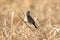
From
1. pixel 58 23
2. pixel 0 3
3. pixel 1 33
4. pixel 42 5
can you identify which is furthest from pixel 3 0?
pixel 1 33

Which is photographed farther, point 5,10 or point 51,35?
point 5,10

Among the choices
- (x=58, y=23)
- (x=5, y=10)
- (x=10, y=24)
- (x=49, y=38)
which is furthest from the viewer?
(x=5, y=10)

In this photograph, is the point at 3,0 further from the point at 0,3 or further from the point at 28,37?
the point at 28,37

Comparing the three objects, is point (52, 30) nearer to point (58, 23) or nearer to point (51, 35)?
point (51, 35)

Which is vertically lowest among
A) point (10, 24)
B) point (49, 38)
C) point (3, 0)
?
point (49, 38)

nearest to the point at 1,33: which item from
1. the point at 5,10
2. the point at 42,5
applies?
the point at 5,10

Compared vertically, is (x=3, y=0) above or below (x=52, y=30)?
above

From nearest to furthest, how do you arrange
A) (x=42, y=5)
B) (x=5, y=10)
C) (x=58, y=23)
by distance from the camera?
1. (x=58, y=23)
2. (x=5, y=10)
3. (x=42, y=5)
